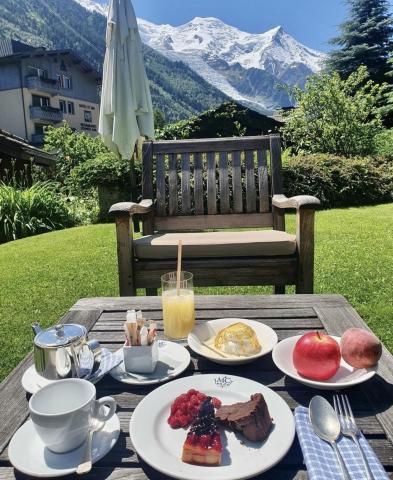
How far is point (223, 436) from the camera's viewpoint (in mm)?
883

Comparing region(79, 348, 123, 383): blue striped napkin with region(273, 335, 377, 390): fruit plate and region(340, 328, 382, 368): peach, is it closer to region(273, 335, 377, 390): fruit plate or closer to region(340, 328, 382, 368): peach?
region(273, 335, 377, 390): fruit plate

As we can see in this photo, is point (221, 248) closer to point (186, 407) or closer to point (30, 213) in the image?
point (186, 407)

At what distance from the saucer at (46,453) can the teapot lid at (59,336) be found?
210 millimetres

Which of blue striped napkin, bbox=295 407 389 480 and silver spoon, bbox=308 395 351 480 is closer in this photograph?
blue striped napkin, bbox=295 407 389 480

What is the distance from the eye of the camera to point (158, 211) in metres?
3.44

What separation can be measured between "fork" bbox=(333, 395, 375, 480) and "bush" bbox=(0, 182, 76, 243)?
294 inches

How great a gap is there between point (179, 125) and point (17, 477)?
14.9 meters

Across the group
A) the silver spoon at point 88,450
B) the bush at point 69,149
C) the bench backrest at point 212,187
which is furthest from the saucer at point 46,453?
the bush at point 69,149

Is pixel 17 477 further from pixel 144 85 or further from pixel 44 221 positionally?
pixel 44 221

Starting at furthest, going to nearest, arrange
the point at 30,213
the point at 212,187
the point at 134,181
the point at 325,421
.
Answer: the point at 30,213, the point at 134,181, the point at 212,187, the point at 325,421

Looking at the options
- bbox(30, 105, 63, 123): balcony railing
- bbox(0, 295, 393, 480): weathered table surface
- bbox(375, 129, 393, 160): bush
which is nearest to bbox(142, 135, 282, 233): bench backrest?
bbox(0, 295, 393, 480): weathered table surface

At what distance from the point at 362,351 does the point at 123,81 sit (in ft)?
18.0

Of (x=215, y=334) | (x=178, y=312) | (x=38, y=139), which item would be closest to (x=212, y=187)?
(x=178, y=312)

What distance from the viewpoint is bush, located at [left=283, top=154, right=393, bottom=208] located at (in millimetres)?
8953
